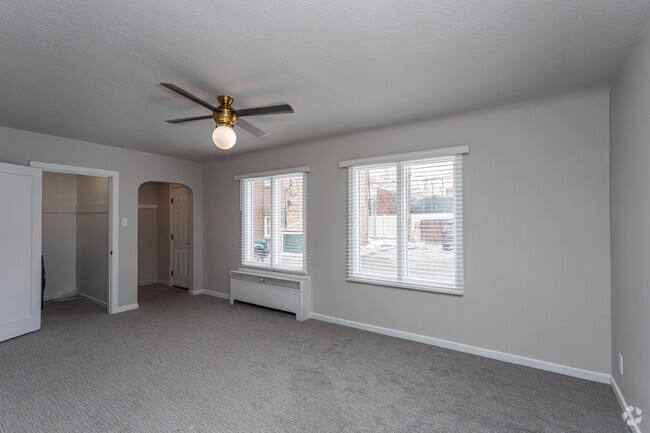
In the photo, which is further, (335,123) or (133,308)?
(133,308)

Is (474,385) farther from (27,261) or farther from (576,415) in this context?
(27,261)

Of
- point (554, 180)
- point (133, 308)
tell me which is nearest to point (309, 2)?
point (554, 180)

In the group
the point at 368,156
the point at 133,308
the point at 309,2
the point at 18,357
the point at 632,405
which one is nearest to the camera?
the point at 309,2

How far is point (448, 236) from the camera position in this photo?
3.33 metres

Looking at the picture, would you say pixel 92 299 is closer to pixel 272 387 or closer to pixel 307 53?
pixel 272 387

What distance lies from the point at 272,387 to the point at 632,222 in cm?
288

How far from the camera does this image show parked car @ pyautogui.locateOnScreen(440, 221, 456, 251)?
3.30m

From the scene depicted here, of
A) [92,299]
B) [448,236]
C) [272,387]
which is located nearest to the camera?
[272,387]

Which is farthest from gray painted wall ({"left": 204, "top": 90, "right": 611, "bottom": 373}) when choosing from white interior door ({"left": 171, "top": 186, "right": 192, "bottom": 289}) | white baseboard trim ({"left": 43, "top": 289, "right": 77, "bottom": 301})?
white baseboard trim ({"left": 43, "top": 289, "right": 77, "bottom": 301})

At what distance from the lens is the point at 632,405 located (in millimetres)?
2045

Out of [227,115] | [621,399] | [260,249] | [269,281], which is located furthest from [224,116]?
[621,399]

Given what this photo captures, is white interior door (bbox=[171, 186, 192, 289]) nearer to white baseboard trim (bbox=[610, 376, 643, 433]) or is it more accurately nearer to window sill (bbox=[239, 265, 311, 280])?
window sill (bbox=[239, 265, 311, 280])

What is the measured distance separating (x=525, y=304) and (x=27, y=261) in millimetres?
5629

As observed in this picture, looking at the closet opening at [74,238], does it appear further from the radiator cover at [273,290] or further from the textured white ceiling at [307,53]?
the textured white ceiling at [307,53]
